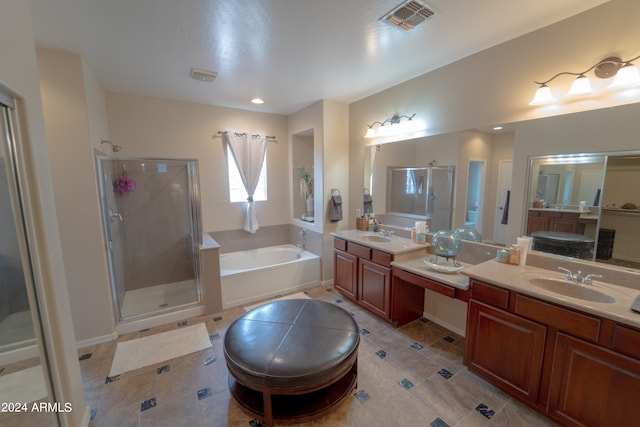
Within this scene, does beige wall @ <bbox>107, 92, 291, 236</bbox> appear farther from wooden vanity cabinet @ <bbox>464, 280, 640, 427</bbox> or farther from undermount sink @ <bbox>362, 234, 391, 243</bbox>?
wooden vanity cabinet @ <bbox>464, 280, 640, 427</bbox>

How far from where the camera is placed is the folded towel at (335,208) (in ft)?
12.3

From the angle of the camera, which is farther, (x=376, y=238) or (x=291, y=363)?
(x=376, y=238)

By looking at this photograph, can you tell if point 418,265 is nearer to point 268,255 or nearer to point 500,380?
point 500,380

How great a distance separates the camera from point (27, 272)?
1309 mm

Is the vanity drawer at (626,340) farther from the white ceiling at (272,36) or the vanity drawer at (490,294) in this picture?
the white ceiling at (272,36)

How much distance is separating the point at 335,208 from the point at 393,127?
135 cm

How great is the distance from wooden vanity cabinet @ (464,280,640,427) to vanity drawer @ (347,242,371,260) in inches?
47.0

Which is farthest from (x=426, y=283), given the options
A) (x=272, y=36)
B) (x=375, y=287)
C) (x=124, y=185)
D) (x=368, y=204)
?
(x=124, y=185)

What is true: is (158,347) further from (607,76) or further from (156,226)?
(607,76)

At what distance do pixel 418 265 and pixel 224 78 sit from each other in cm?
289

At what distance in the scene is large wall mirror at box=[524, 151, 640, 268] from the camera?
5.56 feet

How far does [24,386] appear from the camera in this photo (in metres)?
1.24

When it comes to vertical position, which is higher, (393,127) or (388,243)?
(393,127)

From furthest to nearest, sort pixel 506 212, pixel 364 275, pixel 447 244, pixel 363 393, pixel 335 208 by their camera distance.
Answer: pixel 335 208 < pixel 364 275 < pixel 447 244 < pixel 506 212 < pixel 363 393
